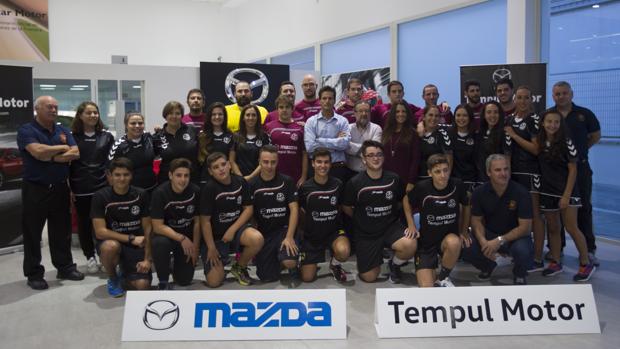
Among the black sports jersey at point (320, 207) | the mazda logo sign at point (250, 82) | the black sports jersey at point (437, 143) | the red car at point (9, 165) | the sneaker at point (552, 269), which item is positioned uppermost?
the mazda logo sign at point (250, 82)

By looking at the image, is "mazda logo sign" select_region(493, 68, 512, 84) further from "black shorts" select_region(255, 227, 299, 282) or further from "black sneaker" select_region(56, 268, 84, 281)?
"black sneaker" select_region(56, 268, 84, 281)

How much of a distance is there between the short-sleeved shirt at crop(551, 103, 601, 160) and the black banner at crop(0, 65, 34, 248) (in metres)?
5.23

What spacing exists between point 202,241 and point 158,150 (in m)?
1.01

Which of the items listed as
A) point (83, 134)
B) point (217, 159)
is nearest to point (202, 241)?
point (217, 159)

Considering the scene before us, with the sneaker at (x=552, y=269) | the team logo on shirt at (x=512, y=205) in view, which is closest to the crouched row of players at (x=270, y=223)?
the team logo on shirt at (x=512, y=205)

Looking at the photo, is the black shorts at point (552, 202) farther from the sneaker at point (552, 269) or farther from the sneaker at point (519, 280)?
the sneaker at point (519, 280)

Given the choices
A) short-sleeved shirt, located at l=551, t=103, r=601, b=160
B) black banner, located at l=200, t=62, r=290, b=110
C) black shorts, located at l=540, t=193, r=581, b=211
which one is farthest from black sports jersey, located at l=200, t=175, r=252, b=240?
black banner, located at l=200, t=62, r=290, b=110

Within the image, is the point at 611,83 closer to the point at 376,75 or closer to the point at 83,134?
the point at 376,75

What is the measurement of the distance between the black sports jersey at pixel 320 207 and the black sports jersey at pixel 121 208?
128 centimetres

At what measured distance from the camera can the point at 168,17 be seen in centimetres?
1339

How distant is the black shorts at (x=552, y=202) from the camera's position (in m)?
4.23

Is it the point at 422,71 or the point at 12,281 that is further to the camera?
the point at 422,71

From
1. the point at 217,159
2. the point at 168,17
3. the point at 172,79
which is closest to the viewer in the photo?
the point at 217,159

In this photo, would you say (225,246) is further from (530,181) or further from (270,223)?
(530,181)
